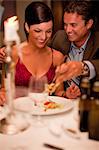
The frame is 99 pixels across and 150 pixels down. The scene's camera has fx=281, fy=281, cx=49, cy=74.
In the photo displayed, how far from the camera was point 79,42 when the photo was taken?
5.12 feet

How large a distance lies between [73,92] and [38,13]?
1.58 feet

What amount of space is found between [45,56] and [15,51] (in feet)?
0.66

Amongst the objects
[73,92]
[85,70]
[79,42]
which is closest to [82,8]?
[79,42]

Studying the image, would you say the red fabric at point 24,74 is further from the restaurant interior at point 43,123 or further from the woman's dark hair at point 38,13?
the woman's dark hair at point 38,13

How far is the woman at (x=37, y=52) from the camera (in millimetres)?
1555

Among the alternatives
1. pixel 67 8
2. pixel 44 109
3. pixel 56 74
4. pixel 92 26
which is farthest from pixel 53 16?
pixel 44 109

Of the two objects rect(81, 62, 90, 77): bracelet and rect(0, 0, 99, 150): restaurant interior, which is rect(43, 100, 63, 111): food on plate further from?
rect(81, 62, 90, 77): bracelet

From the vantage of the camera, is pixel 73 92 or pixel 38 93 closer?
pixel 38 93

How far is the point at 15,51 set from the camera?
5.09ft

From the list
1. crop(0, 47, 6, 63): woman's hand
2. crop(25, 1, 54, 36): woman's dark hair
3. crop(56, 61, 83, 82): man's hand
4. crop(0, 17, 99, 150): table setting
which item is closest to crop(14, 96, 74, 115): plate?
crop(0, 17, 99, 150): table setting

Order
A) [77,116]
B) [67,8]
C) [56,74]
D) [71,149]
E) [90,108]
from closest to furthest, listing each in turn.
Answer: [71,149] → [90,108] → [77,116] → [67,8] → [56,74]

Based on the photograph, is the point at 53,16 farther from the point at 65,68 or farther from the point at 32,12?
the point at 65,68

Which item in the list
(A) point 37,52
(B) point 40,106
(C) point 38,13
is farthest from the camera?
(A) point 37,52

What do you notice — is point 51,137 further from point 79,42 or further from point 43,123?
point 79,42
